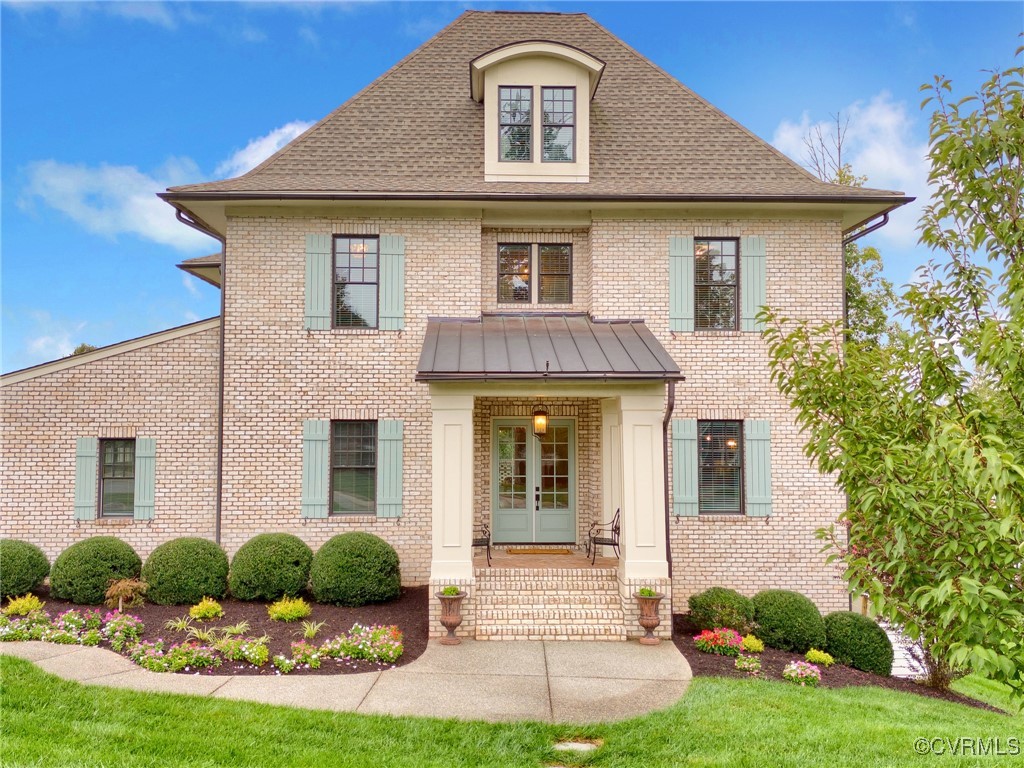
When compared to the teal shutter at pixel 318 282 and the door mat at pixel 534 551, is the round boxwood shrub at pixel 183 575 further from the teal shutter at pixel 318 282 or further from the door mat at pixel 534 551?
the door mat at pixel 534 551

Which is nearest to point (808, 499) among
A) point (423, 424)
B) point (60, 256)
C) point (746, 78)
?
point (423, 424)

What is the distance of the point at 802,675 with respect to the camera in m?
7.53

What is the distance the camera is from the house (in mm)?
10812

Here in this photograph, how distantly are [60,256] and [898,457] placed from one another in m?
42.1

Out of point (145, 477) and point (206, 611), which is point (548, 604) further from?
point (145, 477)

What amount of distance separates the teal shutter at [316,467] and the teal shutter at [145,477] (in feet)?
9.01

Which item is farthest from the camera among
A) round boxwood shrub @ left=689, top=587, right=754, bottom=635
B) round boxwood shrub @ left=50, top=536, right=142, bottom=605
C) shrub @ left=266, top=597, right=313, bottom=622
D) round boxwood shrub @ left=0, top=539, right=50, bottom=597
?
round boxwood shrub @ left=0, top=539, right=50, bottom=597

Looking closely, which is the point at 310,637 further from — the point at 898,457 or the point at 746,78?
the point at 746,78

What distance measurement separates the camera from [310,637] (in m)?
8.06

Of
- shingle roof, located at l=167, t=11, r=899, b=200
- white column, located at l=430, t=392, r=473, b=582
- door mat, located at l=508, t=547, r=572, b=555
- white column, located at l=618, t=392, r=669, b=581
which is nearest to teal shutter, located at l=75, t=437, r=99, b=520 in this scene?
shingle roof, located at l=167, t=11, r=899, b=200

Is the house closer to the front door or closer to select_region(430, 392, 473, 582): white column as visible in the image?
the front door

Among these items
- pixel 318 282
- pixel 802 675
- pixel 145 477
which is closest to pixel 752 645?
pixel 802 675

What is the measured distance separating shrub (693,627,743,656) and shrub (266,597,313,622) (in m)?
5.60

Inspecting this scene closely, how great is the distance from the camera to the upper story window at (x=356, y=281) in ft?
36.9
